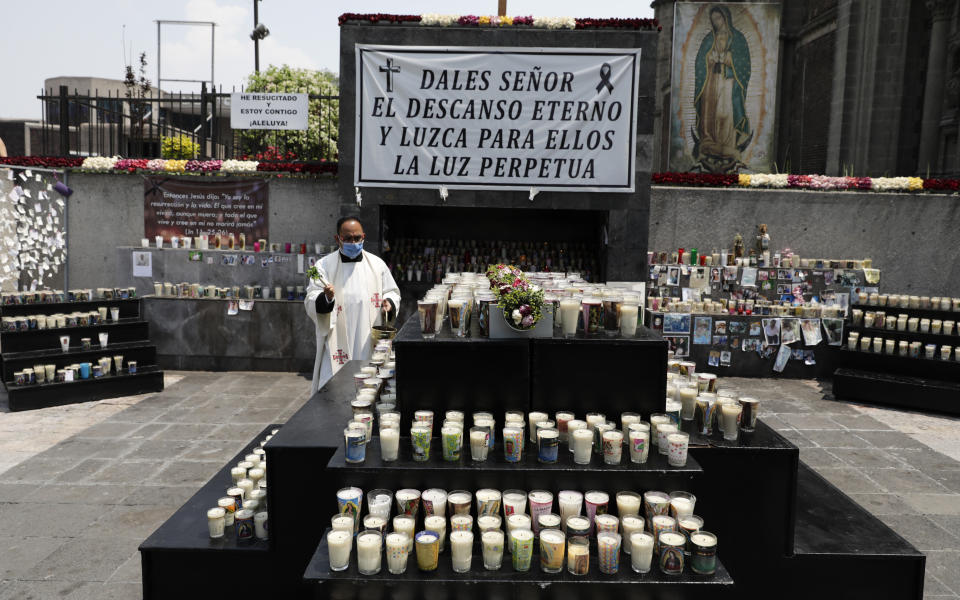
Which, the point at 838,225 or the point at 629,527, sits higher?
the point at 838,225

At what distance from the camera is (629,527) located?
10.3 feet

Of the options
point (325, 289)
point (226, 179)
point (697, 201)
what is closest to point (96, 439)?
point (325, 289)

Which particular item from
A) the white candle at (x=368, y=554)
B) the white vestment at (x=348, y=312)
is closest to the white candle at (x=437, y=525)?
the white candle at (x=368, y=554)

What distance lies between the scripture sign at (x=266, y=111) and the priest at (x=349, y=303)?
494 centimetres

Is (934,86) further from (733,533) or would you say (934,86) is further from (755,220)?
(733,533)

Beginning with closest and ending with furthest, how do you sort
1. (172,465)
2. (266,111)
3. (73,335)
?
(172,465) → (73,335) → (266,111)

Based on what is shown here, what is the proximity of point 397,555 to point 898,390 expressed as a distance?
28.0ft

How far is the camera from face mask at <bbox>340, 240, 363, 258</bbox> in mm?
6746

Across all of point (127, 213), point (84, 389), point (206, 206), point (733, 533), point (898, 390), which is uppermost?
point (206, 206)

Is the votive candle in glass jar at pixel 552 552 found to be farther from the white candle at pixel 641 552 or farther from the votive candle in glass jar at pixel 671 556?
the votive candle in glass jar at pixel 671 556

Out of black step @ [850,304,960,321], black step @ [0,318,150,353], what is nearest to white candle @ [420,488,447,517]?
black step @ [0,318,150,353]

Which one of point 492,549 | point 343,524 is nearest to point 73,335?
point 343,524

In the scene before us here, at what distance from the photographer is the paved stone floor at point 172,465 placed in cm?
486

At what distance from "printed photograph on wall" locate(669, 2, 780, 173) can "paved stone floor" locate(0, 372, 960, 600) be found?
47.1ft
